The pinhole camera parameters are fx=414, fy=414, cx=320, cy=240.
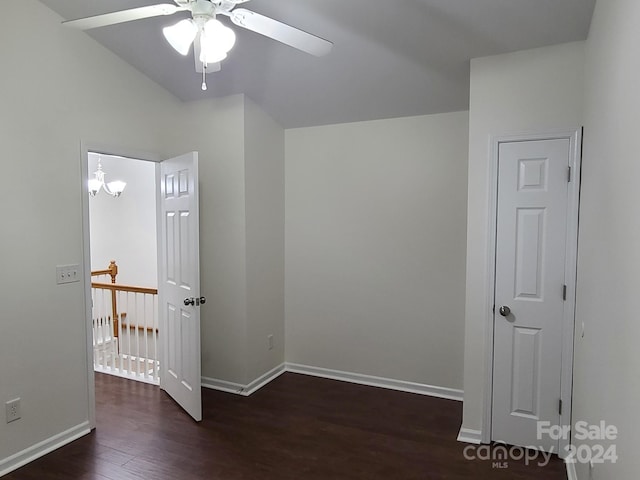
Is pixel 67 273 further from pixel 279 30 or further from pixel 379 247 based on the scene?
pixel 379 247

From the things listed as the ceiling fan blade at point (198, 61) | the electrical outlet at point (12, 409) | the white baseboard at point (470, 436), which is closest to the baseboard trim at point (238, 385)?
the electrical outlet at point (12, 409)

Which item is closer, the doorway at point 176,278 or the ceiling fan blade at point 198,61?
the ceiling fan blade at point 198,61

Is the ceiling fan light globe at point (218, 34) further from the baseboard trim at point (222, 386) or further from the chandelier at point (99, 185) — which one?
the chandelier at point (99, 185)

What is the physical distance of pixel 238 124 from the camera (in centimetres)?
362

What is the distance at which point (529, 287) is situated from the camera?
2.76 meters

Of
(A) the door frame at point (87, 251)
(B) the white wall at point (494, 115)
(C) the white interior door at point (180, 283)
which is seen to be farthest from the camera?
(C) the white interior door at point (180, 283)

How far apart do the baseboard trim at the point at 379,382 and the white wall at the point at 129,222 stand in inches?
116

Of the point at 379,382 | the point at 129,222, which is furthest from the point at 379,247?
the point at 129,222

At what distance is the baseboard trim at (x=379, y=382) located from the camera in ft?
12.1

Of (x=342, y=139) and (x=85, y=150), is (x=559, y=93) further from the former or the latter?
(x=85, y=150)

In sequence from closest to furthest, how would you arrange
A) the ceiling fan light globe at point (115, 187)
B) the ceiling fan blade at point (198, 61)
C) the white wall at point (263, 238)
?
1. the ceiling fan blade at point (198, 61)
2. the white wall at point (263, 238)
3. the ceiling fan light globe at point (115, 187)

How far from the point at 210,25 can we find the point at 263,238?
2.33m

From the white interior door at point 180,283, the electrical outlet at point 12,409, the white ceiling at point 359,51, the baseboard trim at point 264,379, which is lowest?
the baseboard trim at point 264,379

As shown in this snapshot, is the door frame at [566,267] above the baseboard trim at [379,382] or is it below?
above
